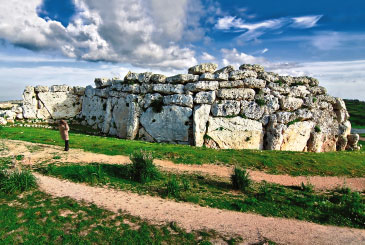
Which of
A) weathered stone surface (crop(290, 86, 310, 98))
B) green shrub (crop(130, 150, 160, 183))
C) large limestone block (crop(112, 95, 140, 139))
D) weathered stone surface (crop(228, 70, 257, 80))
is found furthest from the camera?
large limestone block (crop(112, 95, 140, 139))

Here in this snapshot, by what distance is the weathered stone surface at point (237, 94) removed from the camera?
2664 cm

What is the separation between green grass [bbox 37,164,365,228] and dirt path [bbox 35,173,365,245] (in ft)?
1.88

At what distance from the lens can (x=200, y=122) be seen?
26.1 m

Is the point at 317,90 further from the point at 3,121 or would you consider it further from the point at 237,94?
the point at 3,121

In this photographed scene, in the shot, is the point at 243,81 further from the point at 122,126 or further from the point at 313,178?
the point at 122,126

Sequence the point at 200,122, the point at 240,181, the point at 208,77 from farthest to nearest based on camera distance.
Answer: the point at 208,77 → the point at 200,122 → the point at 240,181

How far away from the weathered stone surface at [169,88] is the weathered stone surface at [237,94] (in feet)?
16.7

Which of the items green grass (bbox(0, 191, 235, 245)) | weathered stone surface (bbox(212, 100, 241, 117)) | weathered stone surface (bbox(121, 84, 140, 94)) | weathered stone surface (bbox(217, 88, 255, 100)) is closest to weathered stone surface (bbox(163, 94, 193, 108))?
weathered stone surface (bbox(212, 100, 241, 117))

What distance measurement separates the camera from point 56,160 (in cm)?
1564

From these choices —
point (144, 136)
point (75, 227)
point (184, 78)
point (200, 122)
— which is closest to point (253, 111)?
point (200, 122)

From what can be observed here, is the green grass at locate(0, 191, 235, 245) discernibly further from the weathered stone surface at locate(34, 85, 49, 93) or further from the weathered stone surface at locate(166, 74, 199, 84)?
the weathered stone surface at locate(34, 85, 49, 93)

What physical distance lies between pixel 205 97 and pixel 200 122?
3.15 m

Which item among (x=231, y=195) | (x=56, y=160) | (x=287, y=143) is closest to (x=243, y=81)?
(x=287, y=143)

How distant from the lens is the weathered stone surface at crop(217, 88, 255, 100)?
26.6 metres
